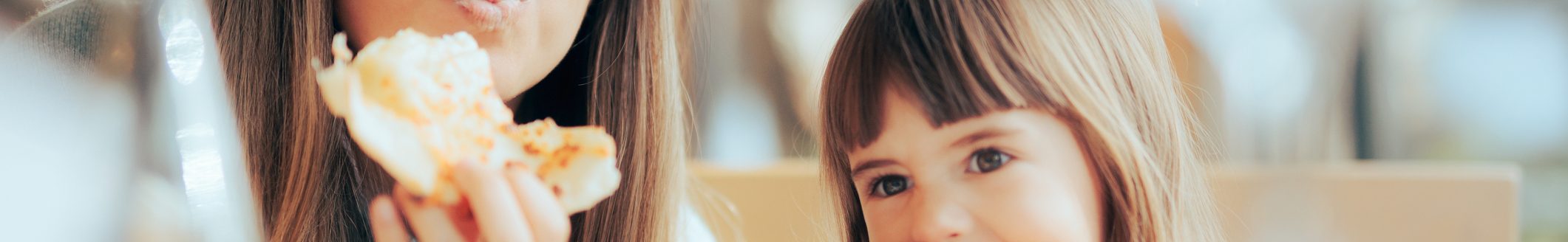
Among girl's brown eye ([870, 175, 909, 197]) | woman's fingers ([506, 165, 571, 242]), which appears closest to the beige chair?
girl's brown eye ([870, 175, 909, 197])

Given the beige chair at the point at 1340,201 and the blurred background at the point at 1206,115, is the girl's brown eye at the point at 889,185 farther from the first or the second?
the beige chair at the point at 1340,201

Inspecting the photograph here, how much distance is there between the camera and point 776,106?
2.01ft

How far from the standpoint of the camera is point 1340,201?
607 mm

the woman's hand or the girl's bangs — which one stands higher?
the girl's bangs

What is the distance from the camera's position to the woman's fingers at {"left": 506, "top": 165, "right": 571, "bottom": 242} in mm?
230

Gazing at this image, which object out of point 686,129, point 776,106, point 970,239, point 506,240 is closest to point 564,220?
point 506,240

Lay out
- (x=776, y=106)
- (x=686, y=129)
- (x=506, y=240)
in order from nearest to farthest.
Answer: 1. (x=506, y=240)
2. (x=686, y=129)
3. (x=776, y=106)

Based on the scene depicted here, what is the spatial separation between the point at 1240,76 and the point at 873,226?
0.28 meters

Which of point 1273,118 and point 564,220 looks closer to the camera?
point 564,220

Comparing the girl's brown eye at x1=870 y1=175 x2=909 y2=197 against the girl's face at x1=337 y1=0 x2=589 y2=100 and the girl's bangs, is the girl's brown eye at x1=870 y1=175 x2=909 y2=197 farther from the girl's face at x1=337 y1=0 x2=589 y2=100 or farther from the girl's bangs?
the girl's face at x1=337 y1=0 x2=589 y2=100

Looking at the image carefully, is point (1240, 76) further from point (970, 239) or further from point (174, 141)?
point (174, 141)

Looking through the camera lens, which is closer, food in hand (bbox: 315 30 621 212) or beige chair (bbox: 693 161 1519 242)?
food in hand (bbox: 315 30 621 212)

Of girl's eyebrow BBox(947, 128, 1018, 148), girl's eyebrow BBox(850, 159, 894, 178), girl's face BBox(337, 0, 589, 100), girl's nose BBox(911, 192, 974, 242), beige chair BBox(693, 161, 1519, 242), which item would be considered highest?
girl's face BBox(337, 0, 589, 100)

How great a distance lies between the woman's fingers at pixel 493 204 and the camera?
0.73 ft
